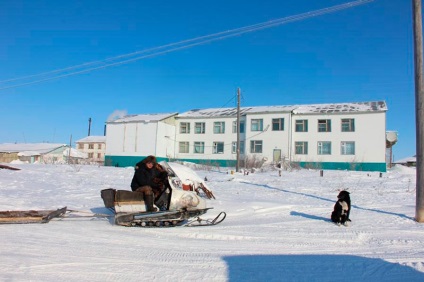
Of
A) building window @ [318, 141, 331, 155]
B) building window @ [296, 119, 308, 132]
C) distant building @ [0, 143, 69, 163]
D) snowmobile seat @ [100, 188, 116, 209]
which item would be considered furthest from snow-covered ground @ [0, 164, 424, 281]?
distant building @ [0, 143, 69, 163]

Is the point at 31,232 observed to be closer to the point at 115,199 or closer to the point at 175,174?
the point at 115,199

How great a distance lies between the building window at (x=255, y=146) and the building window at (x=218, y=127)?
430 centimetres

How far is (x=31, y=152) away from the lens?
7106cm

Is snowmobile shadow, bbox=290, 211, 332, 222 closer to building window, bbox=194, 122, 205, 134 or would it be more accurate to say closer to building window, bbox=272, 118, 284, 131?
building window, bbox=272, 118, 284, 131

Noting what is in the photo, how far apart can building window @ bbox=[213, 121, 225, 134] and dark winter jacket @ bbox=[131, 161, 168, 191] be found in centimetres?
3514

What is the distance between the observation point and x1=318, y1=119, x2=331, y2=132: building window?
38188 millimetres

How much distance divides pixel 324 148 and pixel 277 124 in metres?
5.83

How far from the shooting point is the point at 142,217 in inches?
297

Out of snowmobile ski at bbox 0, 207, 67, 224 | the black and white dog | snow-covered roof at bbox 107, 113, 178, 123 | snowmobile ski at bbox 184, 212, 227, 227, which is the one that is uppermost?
snow-covered roof at bbox 107, 113, 178, 123

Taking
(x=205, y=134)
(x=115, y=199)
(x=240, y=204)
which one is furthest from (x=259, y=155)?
(x=115, y=199)

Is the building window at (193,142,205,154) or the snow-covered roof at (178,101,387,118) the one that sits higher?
the snow-covered roof at (178,101,387,118)

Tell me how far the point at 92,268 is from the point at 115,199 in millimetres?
3478

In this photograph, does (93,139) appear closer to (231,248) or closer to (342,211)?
(342,211)

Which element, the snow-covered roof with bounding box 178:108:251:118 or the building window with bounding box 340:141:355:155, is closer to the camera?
the building window with bounding box 340:141:355:155
